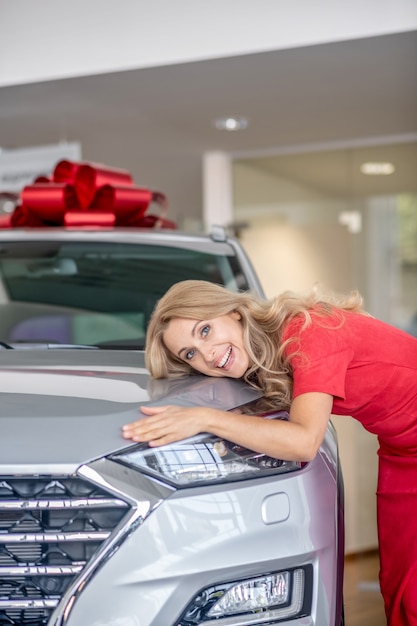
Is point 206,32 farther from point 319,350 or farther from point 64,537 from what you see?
point 64,537

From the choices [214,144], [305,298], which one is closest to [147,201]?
[305,298]

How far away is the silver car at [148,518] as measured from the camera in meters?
1.74

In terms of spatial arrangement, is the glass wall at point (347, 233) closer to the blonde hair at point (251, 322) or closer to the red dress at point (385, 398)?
the red dress at point (385, 398)

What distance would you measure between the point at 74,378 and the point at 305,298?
63cm

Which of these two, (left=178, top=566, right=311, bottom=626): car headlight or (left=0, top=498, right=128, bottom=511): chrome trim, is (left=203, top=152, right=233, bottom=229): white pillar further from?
(left=0, top=498, right=128, bottom=511): chrome trim

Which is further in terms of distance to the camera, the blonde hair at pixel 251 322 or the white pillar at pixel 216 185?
the white pillar at pixel 216 185

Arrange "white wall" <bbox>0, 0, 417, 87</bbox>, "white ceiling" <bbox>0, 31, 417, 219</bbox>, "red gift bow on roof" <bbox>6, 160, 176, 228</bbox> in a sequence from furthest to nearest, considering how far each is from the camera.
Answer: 1. "white ceiling" <bbox>0, 31, 417, 219</bbox>
2. "white wall" <bbox>0, 0, 417, 87</bbox>
3. "red gift bow on roof" <bbox>6, 160, 176, 228</bbox>

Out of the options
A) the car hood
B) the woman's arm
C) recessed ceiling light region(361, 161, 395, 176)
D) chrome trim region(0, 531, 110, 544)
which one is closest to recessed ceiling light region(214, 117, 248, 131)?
recessed ceiling light region(361, 161, 395, 176)

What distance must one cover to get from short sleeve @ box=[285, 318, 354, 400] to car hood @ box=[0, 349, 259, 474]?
0.44ft

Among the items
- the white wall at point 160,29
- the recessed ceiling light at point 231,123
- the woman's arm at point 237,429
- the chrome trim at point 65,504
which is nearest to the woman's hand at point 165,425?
the woman's arm at point 237,429

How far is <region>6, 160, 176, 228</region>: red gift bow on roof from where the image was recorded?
3.71 meters

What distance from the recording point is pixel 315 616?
193cm

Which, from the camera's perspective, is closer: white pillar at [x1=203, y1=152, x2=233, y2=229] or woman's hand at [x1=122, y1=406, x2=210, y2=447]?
woman's hand at [x1=122, y1=406, x2=210, y2=447]

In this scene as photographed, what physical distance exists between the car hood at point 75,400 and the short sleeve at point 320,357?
133mm
